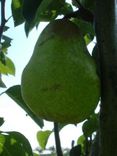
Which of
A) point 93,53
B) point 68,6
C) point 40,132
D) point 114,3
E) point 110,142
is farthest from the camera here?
point 40,132

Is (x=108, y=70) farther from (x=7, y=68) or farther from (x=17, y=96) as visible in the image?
(x=7, y=68)

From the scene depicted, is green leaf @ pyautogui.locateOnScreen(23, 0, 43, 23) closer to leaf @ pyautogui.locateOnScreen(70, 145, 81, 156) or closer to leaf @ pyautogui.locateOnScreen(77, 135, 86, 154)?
leaf @ pyautogui.locateOnScreen(70, 145, 81, 156)

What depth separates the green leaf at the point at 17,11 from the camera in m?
1.46

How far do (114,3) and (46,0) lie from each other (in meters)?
0.29

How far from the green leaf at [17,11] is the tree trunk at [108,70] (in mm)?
466

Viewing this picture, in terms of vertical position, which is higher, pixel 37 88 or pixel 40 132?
pixel 37 88

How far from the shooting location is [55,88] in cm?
93

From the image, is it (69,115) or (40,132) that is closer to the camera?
(69,115)

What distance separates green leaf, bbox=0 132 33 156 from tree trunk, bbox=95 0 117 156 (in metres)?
0.52

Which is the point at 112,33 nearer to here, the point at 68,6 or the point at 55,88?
the point at 55,88

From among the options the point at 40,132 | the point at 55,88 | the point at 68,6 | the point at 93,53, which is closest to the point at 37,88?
the point at 55,88

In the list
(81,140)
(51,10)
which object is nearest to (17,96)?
(51,10)

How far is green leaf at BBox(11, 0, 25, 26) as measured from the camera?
146cm

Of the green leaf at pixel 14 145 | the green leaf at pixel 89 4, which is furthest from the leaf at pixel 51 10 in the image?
the green leaf at pixel 14 145
